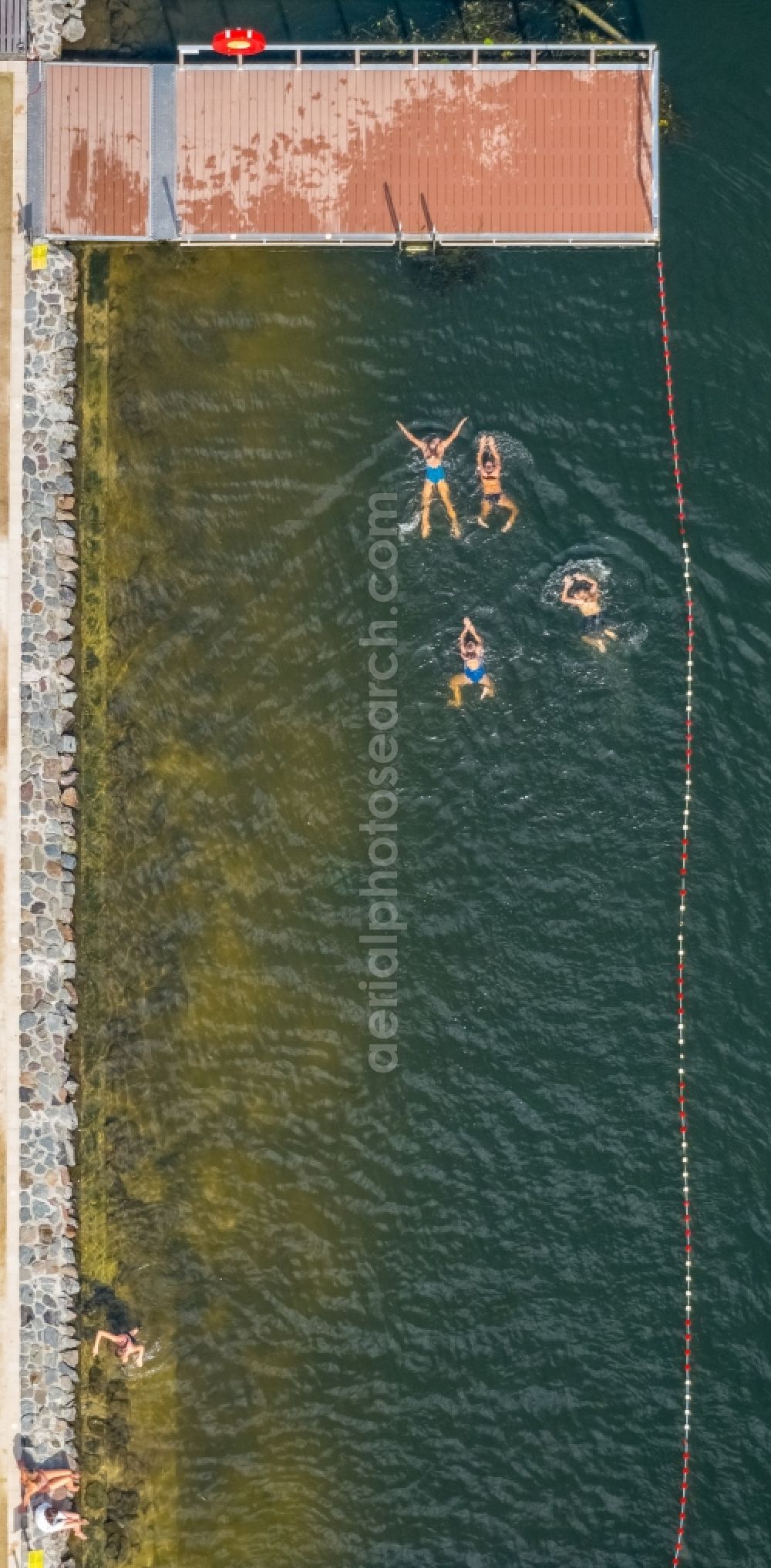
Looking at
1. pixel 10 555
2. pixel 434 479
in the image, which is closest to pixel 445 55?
pixel 434 479

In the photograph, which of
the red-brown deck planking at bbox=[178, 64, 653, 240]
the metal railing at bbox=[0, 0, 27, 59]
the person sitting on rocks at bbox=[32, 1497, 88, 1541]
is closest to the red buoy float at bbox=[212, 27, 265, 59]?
the red-brown deck planking at bbox=[178, 64, 653, 240]

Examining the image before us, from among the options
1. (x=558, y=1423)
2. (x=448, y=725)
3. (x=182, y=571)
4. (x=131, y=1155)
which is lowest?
(x=558, y=1423)

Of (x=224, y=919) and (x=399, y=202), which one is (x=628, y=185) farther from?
(x=224, y=919)

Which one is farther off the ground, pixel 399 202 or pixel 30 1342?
pixel 399 202

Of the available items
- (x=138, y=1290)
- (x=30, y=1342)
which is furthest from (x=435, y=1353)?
(x=30, y=1342)

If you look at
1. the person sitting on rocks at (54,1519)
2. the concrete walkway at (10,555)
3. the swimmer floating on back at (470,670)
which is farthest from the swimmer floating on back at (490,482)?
the person sitting on rocks at (54,1519)
